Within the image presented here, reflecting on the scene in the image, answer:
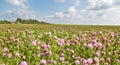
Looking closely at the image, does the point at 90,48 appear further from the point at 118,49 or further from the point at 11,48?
the point at 11,48

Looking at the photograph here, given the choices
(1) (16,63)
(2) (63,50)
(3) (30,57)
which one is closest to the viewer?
(1) (16,63)

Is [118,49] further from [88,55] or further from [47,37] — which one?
[47,37]

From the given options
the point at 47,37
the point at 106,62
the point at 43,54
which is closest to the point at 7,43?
the point at 47,37

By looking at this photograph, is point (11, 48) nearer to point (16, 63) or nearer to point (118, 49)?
point (16, 63)

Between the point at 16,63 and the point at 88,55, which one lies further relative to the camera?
the point at 88,55

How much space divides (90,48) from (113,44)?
8.20ft

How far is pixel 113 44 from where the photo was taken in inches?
575

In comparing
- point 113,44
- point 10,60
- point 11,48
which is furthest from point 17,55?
point 113,44

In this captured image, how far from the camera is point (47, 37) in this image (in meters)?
14.4

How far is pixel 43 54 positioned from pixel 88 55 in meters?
2.28

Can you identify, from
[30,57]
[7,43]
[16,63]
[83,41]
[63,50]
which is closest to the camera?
[16,63]

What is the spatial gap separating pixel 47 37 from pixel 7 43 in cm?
212

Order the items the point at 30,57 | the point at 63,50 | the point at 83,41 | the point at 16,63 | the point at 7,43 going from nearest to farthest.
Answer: the point at 16,63
the point at 30,57
the point at 63,50
the point at 7,43
the point at 83,41

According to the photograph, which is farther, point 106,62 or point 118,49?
point 118,49
